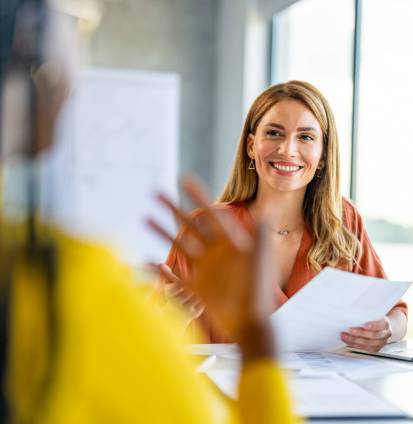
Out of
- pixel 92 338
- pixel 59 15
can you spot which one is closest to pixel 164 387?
pixel 92 338

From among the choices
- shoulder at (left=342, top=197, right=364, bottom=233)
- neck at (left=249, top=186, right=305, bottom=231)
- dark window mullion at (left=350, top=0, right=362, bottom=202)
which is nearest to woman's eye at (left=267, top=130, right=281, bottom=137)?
neck at (left=249, top=186, right=305, bottom=231)

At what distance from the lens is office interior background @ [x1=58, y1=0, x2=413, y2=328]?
3959 millimetres

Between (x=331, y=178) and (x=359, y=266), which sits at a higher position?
(x=331, y=178)

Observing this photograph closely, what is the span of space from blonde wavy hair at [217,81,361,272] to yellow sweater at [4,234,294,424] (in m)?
1.58

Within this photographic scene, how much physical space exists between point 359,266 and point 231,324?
1502 mm

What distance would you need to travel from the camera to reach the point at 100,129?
468 centimetres

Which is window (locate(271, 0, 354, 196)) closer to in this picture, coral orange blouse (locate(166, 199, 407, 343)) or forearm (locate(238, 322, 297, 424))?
coral orange blouse (locate(166, 199, 407, 343))

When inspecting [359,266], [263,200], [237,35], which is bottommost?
[359,266]

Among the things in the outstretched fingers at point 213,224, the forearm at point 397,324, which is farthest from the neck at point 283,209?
the outstretched fingers at point 213,224

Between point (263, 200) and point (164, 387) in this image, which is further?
point (263, 200)

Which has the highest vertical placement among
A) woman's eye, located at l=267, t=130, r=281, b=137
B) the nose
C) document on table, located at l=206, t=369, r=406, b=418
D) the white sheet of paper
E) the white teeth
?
woman's eye, located at l=267, t=130, r=281, b=137

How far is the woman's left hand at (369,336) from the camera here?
1.74 m

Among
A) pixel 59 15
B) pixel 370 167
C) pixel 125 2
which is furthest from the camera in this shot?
pixel 125 2

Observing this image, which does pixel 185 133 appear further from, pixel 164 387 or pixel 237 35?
pixel 164 387
